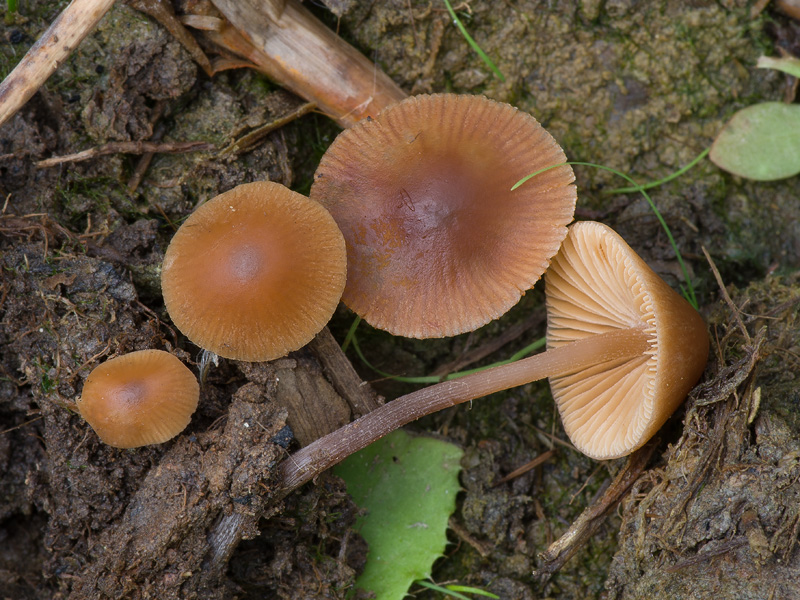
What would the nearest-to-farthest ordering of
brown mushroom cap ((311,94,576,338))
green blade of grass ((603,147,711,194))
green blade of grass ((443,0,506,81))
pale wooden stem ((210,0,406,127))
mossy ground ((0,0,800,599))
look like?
mossy ground ((0,0,800,599)) → brown mushroom cap ((311,94,576,338)) → pale wooden stem ((210,0,406,127)) → green blade of grass ((443,0,506,81)) → green blade of grass ((603,147,711,194))

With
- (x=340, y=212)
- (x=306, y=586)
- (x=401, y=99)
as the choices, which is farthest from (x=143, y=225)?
(x=306, y=586)

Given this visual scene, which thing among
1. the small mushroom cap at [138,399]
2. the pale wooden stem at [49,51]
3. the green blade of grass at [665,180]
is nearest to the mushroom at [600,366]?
the small mushroom cap at [138,399]

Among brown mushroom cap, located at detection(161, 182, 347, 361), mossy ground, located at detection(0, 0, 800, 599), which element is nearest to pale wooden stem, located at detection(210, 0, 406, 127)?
mossy ground, located at detection(0, 0, 800, 599)

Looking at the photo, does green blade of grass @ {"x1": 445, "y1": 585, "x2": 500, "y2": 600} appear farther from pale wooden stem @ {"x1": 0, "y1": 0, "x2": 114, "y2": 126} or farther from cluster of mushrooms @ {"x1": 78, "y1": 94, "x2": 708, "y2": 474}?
pale wooden stem @ {"x1": 0, "y1": 0, "x2": 114, "y2": 126}

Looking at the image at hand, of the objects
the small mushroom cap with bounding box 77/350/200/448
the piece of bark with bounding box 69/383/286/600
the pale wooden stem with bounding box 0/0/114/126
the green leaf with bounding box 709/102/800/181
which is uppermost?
the pale wooden stem with bounding box 0/0/114/126

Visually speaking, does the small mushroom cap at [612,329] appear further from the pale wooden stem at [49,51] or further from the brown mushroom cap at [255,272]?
the pale wooden stem at [49,51]

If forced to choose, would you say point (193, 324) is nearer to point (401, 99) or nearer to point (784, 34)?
point (401, 99)

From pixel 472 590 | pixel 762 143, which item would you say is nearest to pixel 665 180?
pixel 762 143

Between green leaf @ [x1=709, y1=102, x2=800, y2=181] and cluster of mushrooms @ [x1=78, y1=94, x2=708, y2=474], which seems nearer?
cluster of mushrooms @ [x1=78, y1=94, x2=708, y2=474]
